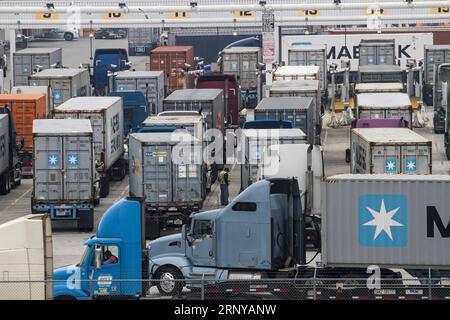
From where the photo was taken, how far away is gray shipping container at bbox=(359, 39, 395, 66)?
89.7 m

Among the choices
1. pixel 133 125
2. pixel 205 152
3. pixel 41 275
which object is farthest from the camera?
pixel 133 125

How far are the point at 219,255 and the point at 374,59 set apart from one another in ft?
171

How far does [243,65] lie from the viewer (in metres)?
87.9

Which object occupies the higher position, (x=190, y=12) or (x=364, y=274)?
(x=190, y=12)

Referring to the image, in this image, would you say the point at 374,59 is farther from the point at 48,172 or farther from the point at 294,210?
the point at 294,210

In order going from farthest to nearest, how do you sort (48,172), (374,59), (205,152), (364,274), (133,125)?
1. (374,59)
2. (133,125)
3. (205,152)
4. (48,172)
5. (364,274)

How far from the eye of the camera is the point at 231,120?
74.4 metres

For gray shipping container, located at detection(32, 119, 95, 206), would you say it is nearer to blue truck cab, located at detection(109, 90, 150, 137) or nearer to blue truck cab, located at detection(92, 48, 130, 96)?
blue truck cab, located at detection(109, 90, 150, 137)

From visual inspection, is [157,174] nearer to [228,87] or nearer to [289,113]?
[289,113]

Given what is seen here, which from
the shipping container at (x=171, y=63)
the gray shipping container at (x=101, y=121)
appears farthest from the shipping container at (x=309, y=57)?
the gray shipping container at (x=101, y=121)

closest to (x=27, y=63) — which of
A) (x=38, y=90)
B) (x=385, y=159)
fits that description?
(x=38, y=90)

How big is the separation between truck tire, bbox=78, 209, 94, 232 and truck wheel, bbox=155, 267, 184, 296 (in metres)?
11.4

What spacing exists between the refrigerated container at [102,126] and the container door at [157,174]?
7086 millimetres

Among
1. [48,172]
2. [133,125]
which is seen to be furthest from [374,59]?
[48,172]
